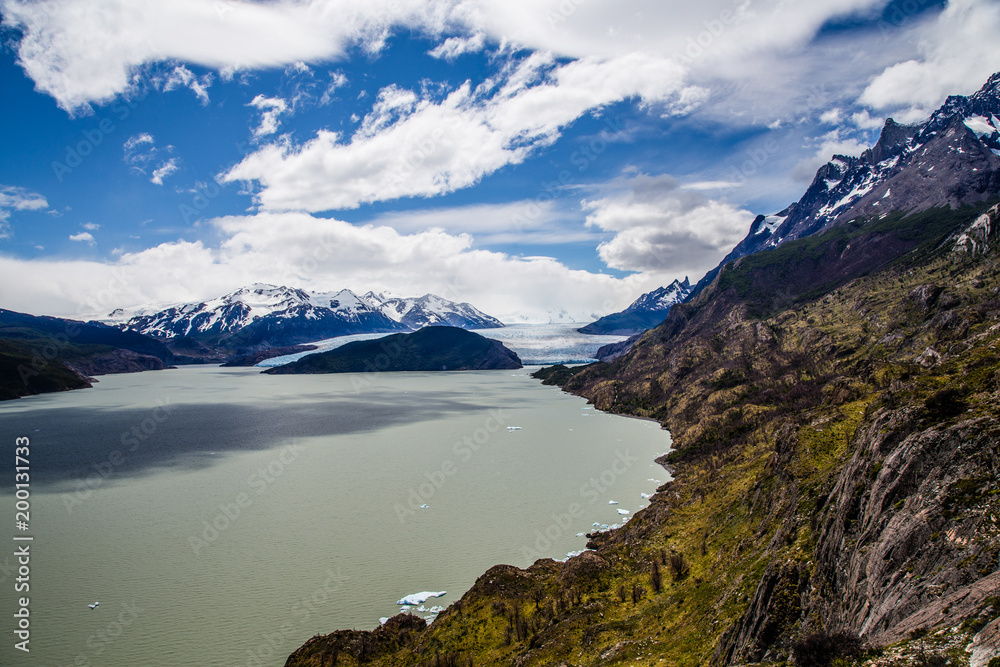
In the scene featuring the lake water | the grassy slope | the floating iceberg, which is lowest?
the floating iceberg

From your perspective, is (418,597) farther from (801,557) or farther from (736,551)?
(801,557)

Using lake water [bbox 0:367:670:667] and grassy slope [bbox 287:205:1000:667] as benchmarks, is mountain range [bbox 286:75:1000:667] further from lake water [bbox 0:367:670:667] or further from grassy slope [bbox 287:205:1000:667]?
lake water [bbox 0:367:670:667]

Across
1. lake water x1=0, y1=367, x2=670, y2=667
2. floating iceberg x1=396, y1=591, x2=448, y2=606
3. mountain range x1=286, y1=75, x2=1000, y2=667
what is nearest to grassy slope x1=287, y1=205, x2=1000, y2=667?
mountain range x1=286, y1=75, x2=1000, y2=667

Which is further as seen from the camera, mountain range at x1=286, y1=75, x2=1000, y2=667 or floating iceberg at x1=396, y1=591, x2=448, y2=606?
floating iceberg at x1=396, y1=591, x2=448, y2=606

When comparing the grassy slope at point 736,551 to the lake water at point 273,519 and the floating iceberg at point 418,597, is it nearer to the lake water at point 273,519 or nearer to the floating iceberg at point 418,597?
the floating iceberg at point 418,597

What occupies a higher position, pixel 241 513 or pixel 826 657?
pixel 826 657

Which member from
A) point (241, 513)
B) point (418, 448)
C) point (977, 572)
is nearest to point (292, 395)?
point (418, 448)

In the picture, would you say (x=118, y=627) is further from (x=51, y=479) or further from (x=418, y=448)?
(x=418, y=448)
